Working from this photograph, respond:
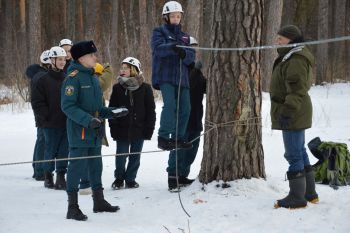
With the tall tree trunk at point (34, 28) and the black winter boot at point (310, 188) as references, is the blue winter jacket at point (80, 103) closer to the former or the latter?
the black winter boot at point (310, 188)

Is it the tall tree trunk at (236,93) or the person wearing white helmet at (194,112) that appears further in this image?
the person wearing white helmet at (194,112)

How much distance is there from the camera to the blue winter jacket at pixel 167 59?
17.4 ft

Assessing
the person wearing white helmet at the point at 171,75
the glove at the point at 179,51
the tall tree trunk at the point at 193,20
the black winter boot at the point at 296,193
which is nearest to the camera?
the black winter boot at the point at 296,193

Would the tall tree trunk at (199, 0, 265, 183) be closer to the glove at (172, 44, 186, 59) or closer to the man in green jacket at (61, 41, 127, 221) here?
the glove at (172, 44, 186, 59)

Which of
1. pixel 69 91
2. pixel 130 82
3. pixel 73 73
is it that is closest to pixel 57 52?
pixel 130 82

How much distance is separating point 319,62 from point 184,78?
14466 millimetres

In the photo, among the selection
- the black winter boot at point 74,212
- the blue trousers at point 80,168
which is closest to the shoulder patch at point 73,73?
the blue trousers at point 80,168

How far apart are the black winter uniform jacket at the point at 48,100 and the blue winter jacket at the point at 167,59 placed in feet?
5.02

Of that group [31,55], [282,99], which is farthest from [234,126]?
[31,55]

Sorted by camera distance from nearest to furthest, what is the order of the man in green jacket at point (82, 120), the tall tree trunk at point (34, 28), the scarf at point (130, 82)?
the man in green jacket at point (82, 120)
the scarf at point (130, 82)
the tall tree trunk at point (34, 28)

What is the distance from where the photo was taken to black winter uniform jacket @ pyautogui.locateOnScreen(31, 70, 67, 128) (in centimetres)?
623

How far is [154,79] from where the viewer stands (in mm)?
5367

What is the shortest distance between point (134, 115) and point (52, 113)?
1052 millimetres

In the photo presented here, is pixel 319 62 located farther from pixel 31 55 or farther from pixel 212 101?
pixel 212 101
